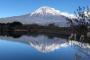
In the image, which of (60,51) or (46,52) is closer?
(46,52)

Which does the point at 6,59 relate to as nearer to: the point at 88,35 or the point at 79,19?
the point at 88,35

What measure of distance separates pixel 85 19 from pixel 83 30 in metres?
1.70

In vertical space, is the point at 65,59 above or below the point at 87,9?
below

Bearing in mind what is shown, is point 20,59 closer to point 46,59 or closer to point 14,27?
point 46,59

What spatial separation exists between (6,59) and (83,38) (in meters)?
24.2

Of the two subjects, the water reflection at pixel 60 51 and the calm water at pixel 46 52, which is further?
the water reflection at pixel 60 51

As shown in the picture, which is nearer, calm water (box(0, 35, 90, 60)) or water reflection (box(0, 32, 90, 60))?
calm water (box(0, 35, 90, 60))

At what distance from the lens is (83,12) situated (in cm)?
4903

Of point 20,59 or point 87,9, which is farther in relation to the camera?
point 87,9

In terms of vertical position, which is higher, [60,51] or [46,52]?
[46,52]

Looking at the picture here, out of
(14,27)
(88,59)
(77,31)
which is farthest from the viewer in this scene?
(14,27)

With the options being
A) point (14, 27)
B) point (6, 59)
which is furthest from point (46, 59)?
point (14, 27)

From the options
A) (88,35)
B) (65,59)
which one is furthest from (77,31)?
(65,59)

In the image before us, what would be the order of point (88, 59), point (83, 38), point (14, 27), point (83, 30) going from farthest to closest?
point (14, 27) < point (83, 30) < point (83, 38) < point (88, 59)
